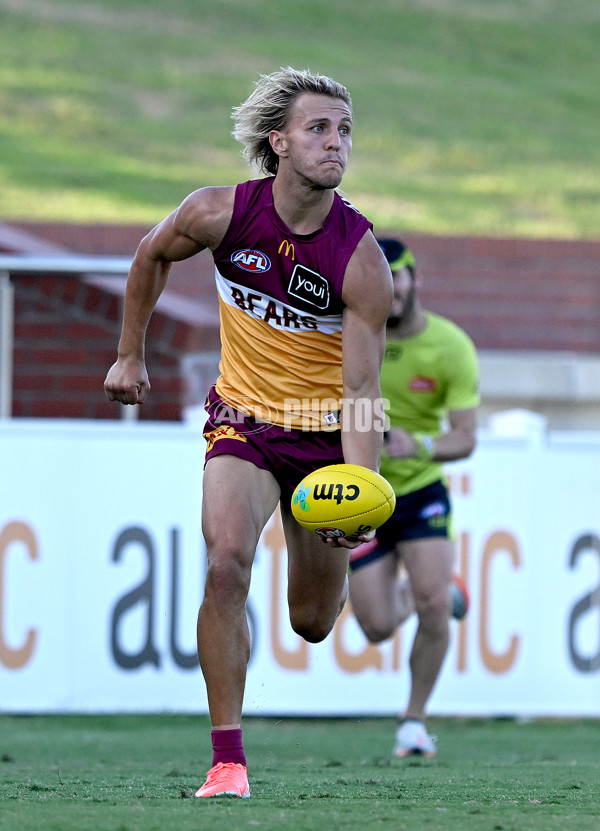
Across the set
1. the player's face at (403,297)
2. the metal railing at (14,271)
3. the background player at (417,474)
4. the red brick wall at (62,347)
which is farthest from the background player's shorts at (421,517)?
the red brick wall at (62,347)

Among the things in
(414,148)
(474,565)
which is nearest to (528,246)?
(474,565)

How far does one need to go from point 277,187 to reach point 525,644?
183 inches

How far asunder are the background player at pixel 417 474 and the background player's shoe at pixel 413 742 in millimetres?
109

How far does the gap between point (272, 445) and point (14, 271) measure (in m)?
5.29

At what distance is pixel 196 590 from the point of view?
8742mm

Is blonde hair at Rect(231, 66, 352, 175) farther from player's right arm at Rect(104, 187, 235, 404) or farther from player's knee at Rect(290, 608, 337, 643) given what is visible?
player's knee at Rect(290, 608, 337, 643)

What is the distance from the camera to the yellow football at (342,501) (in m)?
4.79

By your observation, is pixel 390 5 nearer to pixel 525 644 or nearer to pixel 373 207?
pixel 373 207

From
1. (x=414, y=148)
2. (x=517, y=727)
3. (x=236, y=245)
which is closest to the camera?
(x=236, y=245)

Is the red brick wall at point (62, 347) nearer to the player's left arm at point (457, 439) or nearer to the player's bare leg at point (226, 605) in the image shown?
the player's left arm at point (457, 439)

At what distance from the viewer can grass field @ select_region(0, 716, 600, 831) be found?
4.15 m

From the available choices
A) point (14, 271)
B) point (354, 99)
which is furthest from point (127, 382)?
point (354, 99)

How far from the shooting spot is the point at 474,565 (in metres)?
9.01

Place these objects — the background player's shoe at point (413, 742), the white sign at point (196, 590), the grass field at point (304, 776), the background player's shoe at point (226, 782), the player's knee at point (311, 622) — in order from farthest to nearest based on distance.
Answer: the white sign at point (196, 590) → the background player's shoe at point (413, 742) → the player's knee at point (311, 622) → the background player's shoe at point (226, 782) → the grass field at point (304, 776)
